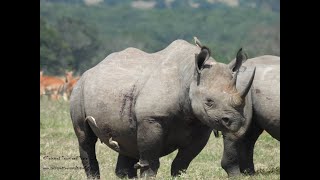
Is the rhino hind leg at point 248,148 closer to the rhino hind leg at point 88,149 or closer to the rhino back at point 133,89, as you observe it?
the rhino back at point 133,89

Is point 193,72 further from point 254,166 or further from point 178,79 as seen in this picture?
point 254,166

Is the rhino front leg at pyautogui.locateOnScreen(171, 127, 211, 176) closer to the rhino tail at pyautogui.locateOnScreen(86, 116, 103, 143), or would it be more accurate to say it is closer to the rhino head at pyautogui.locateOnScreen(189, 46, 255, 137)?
the rhino head at pyautogui.locateOnScreen(189, 46, 255, 137)

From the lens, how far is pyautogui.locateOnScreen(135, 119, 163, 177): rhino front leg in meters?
11.2

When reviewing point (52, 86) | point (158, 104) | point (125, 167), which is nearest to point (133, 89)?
point (158, 104)

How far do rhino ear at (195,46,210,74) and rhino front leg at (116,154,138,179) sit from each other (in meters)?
2.29

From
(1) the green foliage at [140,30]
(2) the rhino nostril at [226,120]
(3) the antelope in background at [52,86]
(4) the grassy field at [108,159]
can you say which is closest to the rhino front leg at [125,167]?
(4) the grassy field at [108,159]

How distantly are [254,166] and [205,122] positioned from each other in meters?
2.93

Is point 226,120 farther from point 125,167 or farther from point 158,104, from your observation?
point 125,167

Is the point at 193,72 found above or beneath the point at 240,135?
above

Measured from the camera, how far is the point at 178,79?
11.4m

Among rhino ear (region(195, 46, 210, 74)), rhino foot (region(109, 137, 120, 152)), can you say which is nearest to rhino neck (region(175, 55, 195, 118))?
rhino ear (region(195, 46, 210, 74))

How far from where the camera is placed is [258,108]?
1220 cm
